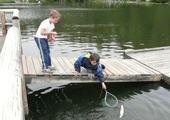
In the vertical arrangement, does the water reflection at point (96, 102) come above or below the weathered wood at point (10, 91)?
below

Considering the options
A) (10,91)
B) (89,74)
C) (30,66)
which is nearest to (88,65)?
(89,74)

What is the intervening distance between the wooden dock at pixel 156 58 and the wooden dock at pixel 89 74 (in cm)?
38

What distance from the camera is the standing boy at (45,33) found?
581 cm

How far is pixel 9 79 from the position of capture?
10.3ft

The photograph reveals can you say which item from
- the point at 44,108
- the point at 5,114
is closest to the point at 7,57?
the point at 5,114

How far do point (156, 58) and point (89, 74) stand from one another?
4764mm

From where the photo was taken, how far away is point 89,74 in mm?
6719

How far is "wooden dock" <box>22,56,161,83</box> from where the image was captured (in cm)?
644

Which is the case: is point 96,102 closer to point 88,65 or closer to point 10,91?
point 88,65

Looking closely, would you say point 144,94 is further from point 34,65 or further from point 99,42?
point 99,42

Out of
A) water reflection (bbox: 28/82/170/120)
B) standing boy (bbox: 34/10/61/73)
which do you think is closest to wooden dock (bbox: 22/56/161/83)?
standing boy (bbox: 34/10/61/73)

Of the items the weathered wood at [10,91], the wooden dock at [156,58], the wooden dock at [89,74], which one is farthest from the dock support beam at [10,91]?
the wooden dock at [156,58]

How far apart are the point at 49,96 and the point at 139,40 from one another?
499 inches

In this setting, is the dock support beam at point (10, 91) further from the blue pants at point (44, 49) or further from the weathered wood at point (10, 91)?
the blue pants at point (44, 49)
